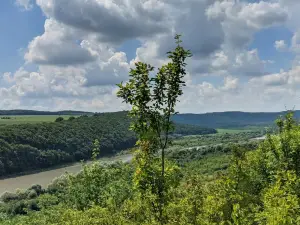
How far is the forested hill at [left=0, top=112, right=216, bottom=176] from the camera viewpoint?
103562 millimetres

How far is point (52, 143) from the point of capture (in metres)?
120

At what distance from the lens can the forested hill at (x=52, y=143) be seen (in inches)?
4077

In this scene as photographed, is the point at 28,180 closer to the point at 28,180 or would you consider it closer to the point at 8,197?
the point at 28,180

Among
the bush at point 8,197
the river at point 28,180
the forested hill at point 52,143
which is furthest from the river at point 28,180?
the bush at point 8,197

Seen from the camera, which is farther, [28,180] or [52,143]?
[52,143]

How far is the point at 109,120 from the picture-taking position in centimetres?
17425

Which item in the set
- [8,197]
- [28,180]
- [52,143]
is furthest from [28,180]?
[52,143]

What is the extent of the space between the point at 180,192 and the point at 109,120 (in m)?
156

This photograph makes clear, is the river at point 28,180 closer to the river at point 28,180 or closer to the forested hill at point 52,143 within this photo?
the river at point 28,180

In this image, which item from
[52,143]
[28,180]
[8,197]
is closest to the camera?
[8,197]

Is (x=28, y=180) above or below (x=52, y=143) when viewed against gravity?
below

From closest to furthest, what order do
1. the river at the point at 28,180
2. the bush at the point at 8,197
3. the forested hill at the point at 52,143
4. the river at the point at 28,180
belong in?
the bush at the point at 8,197 → the river at the point at 28,180 → the river at the point at 28,180 → the forested hill at the point at 52,143

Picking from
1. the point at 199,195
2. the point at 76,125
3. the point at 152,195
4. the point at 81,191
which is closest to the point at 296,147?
the point at 199,195

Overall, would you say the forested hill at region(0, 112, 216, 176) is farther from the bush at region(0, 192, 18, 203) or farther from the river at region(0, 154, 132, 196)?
the bush at region(0, 192, 18, 203)
